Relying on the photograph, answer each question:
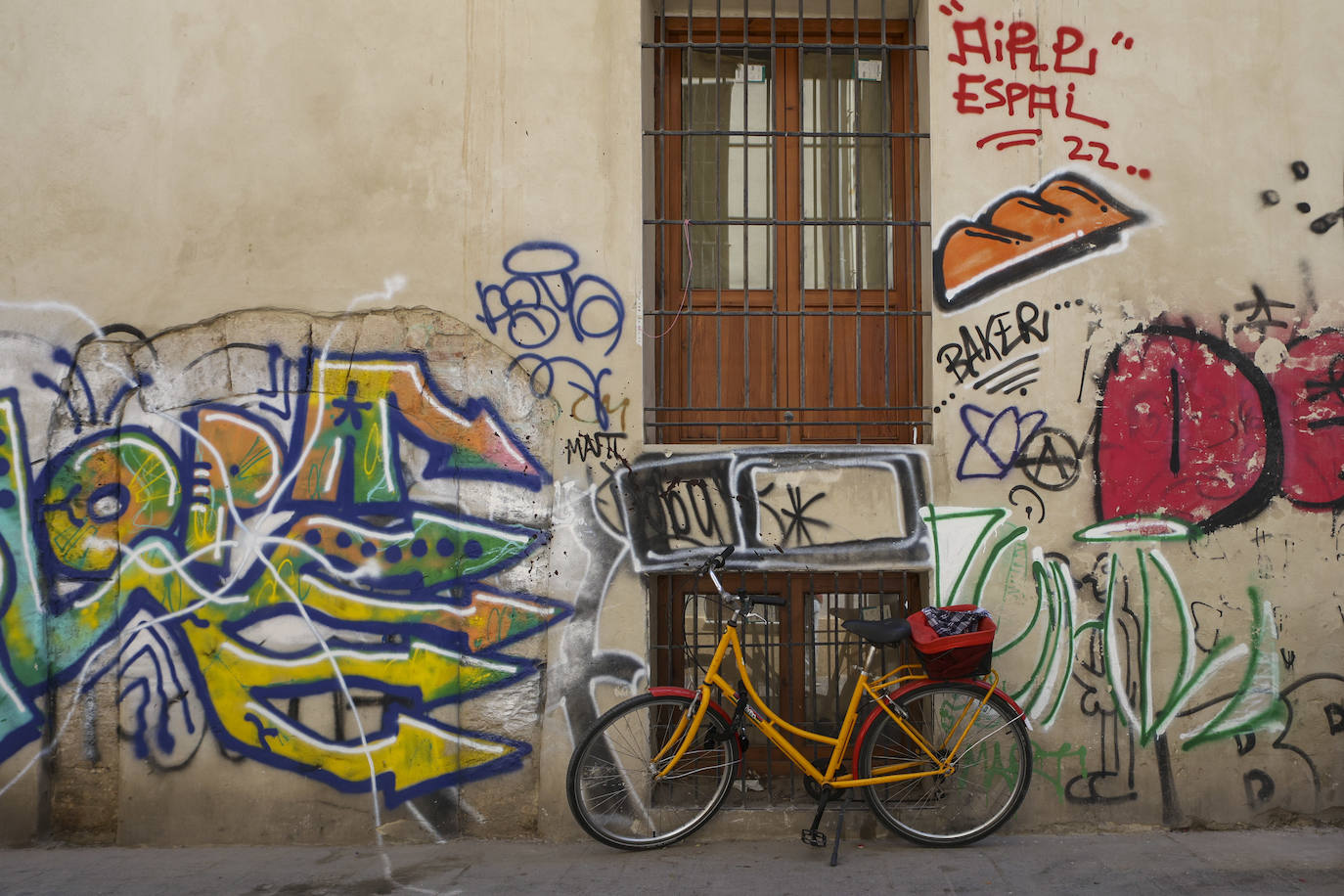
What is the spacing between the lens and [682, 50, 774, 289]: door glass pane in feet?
16.5

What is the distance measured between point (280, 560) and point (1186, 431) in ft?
13.1

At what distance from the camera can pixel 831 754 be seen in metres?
4.31

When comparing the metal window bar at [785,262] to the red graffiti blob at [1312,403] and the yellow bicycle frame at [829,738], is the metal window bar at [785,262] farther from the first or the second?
the red graffiti blob at [1312,403]

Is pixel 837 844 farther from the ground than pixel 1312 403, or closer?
closer

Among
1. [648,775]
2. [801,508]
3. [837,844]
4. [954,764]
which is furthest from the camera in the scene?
[801,508]

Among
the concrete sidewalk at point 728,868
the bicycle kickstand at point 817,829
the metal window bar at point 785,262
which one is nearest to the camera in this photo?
the concrete sidewalk at point 728,868

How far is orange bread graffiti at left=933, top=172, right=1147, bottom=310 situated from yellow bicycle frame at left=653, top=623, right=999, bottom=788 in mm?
1720

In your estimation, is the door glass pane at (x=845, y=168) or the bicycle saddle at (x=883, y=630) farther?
the door glass pane at (x=845, y=168)

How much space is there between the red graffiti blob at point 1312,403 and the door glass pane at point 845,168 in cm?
181

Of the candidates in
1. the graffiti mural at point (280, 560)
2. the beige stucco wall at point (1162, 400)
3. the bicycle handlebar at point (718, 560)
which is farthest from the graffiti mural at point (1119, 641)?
the graffiti mural at point (280, 560)

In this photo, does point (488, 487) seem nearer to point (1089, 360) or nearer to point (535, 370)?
point (535, 370)

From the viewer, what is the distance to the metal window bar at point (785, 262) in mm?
4930

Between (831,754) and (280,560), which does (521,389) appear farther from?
(831,754)

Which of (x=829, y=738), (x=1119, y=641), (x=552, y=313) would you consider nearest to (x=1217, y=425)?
(x=1119, y=641)
